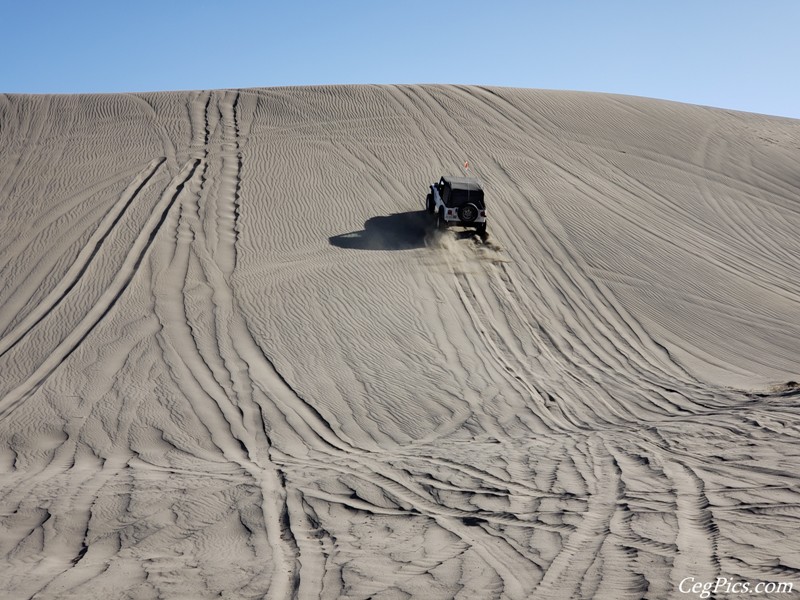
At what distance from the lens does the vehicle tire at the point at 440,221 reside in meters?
17.5

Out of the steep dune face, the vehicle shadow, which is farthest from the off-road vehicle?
the vehicle shadow

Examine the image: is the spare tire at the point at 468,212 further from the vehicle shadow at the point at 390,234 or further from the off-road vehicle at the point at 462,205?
the vehicle shadow at the point at 390,234

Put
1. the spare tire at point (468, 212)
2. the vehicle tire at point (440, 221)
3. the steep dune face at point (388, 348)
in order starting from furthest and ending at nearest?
the vehicle tire at point (440, 221)
the spare tire at point (468, 212)
the steep dune face at point (388, 348)

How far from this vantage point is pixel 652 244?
18.4 metres

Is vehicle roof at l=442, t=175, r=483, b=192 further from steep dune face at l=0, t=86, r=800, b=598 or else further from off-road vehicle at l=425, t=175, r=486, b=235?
steep dune face at l=0, t=86, r=800, b=598

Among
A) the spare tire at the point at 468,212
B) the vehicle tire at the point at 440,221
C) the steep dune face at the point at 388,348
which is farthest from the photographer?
the vehicle tire at the point at 440,221

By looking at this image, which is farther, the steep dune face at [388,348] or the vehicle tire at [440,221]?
the vehicle tire at [440,221]

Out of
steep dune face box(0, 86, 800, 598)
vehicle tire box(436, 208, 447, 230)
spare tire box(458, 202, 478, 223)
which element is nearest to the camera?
steep dune face box(0, 86, 800, 598)

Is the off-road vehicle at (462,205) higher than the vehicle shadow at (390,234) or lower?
higher

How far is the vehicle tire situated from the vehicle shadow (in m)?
0.40

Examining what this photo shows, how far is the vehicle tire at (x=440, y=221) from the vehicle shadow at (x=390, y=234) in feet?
1.31

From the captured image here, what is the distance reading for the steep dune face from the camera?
6117 millimetres

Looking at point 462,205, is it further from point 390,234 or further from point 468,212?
point 390,234

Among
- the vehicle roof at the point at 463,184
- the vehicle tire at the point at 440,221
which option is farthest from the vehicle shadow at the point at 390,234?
the vehicle roof at the point at 463,184
